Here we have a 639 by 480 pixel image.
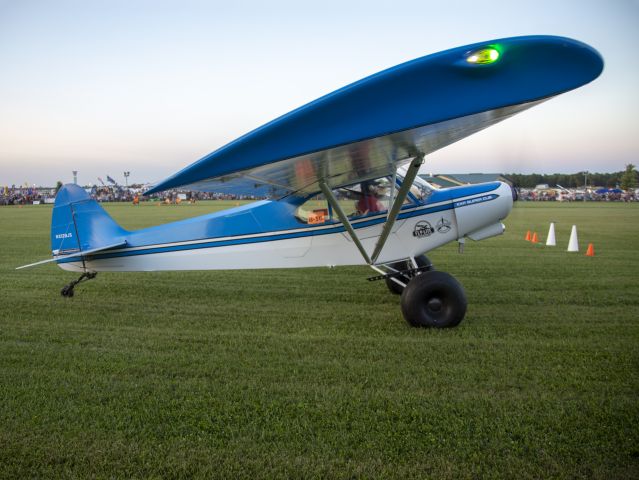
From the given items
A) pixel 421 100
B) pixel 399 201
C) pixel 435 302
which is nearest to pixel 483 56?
pixel 421 100

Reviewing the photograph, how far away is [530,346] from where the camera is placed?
502 cm

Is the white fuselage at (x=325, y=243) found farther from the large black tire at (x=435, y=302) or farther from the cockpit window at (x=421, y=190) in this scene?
the large black tire at (x=435, y=302)

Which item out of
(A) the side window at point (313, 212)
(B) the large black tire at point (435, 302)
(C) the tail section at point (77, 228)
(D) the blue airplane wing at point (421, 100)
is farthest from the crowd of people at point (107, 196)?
(D) the blue airplane wing at point (421, 100)

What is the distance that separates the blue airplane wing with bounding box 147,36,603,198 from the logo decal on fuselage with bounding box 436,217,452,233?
7.82ft

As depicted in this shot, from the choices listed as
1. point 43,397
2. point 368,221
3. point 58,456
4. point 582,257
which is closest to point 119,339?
point 43,397

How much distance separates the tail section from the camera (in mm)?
7156

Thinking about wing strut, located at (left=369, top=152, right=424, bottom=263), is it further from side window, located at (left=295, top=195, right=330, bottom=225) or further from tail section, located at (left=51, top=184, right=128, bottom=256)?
tail section, located at (left=51, top=184, right=128, bottom=256)

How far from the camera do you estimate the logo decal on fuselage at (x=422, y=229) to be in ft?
21.3

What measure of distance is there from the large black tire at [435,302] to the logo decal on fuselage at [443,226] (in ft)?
3.23

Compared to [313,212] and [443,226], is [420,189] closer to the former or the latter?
[443,226]

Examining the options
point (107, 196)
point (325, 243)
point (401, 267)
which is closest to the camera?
point (325, 243)

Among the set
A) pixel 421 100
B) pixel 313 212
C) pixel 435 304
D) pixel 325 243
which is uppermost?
pixel 421 100

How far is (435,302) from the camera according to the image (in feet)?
18.7

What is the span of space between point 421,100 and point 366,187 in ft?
9.29
